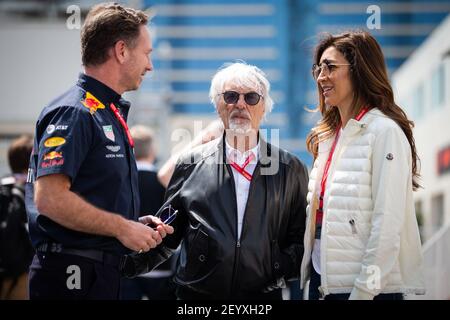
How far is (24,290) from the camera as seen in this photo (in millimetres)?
6707

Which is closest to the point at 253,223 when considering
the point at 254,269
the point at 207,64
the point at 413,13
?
the point at 254,269

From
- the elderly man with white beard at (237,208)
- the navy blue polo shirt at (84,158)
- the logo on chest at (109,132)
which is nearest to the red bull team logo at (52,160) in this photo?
the navy blue polo shirt at (84,158)

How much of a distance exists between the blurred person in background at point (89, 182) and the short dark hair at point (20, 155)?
2903 millimetres

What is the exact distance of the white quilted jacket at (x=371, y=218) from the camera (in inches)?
154

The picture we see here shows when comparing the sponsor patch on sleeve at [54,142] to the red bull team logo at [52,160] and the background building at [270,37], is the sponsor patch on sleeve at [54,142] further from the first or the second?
the background building at [270,37]

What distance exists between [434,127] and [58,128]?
31.8 meters

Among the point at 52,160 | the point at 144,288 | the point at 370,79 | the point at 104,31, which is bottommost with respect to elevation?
the point at 144,288

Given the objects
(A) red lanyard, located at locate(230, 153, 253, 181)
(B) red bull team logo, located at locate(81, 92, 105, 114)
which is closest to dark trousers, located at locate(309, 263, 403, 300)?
(A) red lanyard, located at locate(230, 153, 253, 181)

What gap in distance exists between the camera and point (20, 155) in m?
6.81

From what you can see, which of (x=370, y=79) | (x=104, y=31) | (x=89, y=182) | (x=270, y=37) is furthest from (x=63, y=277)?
(x=270, y=37)

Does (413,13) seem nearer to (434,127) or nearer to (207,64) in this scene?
(207,64)

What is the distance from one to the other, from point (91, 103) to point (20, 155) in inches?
122

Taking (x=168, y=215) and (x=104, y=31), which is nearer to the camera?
(x=104, y=31)

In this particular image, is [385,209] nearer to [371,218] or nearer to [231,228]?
[371,218]
